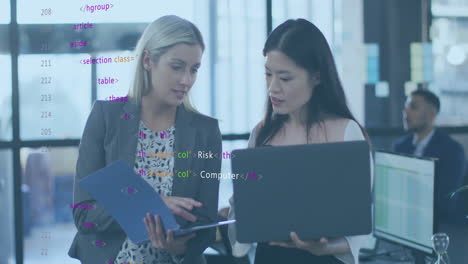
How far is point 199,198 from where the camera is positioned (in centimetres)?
166

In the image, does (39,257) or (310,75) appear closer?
(310,75)

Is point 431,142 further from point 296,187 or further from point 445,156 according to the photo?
point 296,187

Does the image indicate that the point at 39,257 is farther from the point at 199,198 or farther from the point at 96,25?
the point at 199,198

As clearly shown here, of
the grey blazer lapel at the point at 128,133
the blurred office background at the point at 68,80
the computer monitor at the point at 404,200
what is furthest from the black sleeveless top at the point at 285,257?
the blurred office background at the point at 68,80

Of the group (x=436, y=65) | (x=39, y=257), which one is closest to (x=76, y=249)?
(x=39, y=257)

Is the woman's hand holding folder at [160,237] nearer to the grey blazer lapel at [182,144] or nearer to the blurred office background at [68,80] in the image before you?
the grey blazer lapel at [182,144]

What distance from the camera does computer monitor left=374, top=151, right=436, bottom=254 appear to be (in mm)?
2014

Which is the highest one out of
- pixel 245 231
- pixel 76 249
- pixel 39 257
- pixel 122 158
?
pixel 122 158

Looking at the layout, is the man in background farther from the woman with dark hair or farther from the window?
the woman with dark hair

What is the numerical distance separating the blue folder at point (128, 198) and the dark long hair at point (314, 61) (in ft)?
0.98

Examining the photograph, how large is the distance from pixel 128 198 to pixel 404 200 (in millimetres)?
1062

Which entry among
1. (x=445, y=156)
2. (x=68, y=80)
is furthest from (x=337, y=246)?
(x=445, y=156)

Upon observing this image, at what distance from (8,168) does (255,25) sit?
133 cm

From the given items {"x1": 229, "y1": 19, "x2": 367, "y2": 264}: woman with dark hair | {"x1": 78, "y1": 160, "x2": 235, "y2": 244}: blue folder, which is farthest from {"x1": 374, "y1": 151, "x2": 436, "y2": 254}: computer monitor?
{"x1": 78, "y1": 160, "x2": 235, "y2": 244}: blue folder
